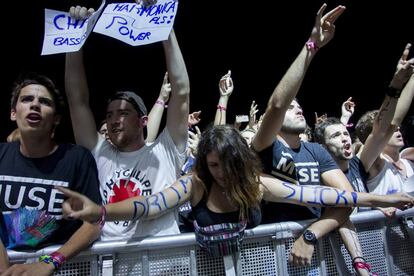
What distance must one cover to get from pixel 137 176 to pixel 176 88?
1.71 ft

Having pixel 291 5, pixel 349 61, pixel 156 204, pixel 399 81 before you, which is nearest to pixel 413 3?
pixel 349 61

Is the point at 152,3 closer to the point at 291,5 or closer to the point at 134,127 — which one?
the point at 134,127

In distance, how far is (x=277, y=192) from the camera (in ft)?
6.32

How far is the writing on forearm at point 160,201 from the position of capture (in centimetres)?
176

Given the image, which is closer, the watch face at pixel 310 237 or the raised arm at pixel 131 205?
the raised arm at pixel 131 205

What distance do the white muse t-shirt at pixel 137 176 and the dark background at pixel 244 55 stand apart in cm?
480

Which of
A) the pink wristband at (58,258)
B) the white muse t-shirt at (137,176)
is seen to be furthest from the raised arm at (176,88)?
the pink wristband at (58,258)

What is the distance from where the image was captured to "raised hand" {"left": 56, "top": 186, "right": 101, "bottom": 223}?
149cm

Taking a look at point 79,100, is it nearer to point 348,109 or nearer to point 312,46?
point 312,46

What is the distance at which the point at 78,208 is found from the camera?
1538mm

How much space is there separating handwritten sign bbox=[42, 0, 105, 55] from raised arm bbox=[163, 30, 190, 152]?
1.37 ft

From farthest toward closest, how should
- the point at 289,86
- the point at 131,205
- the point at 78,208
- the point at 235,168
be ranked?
the point at 289,86, the point at 235,168, the point at 131,205, the point at 78,208

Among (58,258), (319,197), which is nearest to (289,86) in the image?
(319,197)

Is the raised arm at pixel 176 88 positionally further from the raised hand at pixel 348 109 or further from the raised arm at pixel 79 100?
the raised hand at pixel 348 109
